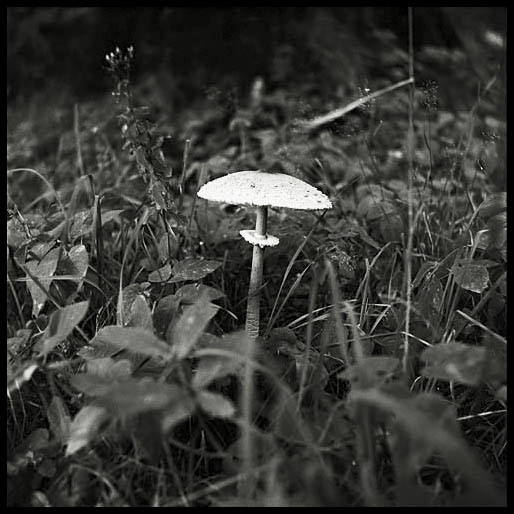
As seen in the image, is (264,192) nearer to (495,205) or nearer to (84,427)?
(84,427)

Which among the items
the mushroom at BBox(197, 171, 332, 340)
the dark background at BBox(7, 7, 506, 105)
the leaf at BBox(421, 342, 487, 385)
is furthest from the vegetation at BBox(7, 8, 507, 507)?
the dark background at BBox(7, 7, 506, 105)

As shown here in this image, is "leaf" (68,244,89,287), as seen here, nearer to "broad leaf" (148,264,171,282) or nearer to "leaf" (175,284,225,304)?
"broad leaf" (148,264,171,282)

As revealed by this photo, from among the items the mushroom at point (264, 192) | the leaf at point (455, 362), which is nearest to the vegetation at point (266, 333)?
the leaf at point (455, 362)

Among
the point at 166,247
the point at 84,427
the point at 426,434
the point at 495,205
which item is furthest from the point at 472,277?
the point at 84,427

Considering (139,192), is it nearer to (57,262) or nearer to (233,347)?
(57,262)

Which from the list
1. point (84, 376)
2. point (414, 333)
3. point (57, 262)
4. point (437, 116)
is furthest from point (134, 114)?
point (437, 116)

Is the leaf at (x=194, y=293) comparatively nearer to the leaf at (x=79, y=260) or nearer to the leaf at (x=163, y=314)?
the leaf at (x=163, y=314)
